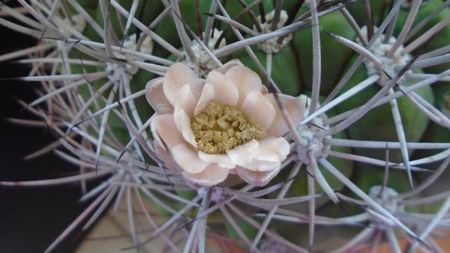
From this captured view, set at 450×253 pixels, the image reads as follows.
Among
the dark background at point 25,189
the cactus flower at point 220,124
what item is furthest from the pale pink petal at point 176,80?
the dark background at point 25,189

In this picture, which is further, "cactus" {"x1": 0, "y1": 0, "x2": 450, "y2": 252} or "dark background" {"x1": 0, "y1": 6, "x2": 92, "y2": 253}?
"dark background" {"x1": 0, "y1": 6, "x2": 92, "y2": 253}

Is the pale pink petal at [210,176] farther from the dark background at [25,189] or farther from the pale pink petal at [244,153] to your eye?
the dark background at [25,189]

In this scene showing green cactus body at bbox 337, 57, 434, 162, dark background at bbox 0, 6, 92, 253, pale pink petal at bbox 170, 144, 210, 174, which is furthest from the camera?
dark background at bbox 0, 6, 92, 253

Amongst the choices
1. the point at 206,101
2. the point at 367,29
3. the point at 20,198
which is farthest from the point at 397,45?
the point at 20,198

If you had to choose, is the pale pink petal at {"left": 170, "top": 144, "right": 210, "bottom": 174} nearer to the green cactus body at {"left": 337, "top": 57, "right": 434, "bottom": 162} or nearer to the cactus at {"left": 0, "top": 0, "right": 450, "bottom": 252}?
the cactus at {"left": 0, "top": 0, "right": 450, "bottom": 252}

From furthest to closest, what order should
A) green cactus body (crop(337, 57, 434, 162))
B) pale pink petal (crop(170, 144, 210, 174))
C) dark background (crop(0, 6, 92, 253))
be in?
dark background (crop(0, 6, 92, 253)) < green cactus body (crop(337, 57, 434, 162)) < pale pink petal (crop(170, 144, 210, 174))

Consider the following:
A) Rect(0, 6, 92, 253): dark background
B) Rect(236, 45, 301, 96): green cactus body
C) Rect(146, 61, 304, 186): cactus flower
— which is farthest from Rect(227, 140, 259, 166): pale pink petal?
Rect(0, 6, 92, 253): dark background

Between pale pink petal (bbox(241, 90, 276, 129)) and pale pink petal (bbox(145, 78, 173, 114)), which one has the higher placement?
pale pink petal (bbox(241, 90, 276, 129))

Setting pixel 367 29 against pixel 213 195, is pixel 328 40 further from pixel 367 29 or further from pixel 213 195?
pixel 213 195
